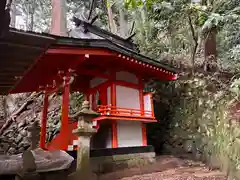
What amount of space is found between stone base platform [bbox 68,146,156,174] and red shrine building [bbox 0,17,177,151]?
0.29 metres

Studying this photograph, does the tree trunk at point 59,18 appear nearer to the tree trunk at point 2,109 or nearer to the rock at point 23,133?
the rock at point 23,133

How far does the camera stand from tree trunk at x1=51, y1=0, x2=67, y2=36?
1172 centimetres

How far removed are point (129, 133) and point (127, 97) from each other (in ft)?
4.53

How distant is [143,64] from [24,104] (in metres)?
9.49

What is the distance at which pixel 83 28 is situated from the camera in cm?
959

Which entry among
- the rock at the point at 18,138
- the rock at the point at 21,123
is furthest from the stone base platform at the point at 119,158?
the rock at the point at 21,123

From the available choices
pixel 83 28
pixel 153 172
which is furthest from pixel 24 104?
pixel 153 172

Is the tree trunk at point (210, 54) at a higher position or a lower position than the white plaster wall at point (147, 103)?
higher

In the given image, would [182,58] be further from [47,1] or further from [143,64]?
[47,1]

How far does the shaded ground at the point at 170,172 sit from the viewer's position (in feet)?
19.6

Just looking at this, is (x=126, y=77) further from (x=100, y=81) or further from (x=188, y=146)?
(x=188, y=146)

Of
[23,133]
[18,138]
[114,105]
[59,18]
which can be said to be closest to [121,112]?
[114,105]

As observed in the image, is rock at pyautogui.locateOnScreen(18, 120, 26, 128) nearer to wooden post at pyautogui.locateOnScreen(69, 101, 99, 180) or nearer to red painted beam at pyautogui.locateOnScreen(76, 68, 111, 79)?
red painted beam at pyautogui.locateOnScreen(76, 68, 111, 79)

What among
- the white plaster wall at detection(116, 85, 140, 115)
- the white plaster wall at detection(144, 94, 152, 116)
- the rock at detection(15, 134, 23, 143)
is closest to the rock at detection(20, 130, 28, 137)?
the rock at detection(15, 134, 23, 143)
